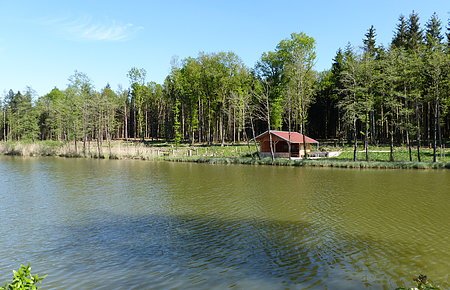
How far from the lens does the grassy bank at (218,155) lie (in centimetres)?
3653

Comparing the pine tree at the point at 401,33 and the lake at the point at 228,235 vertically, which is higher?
the pine tree at the point at 401,33

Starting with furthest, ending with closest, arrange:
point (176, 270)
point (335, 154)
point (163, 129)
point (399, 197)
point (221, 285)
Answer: point (163, 129) < point (335, 154) < point (399, 197) < point (176, 270) < point (221, 285)

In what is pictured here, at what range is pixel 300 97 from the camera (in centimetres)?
4719

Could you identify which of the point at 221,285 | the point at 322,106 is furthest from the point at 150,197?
the point at 322,106

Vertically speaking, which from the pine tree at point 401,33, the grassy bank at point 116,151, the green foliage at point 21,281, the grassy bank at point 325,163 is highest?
the pine tree at point 401,33

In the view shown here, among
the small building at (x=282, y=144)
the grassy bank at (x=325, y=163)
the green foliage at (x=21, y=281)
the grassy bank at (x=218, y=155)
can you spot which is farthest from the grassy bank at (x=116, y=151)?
the green foliage at (x=21, y=281)

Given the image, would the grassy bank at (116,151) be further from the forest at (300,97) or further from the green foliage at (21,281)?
the green foliage at (21,281)

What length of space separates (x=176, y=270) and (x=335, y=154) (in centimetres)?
4089

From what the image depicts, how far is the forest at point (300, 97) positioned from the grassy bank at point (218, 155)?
104 inches

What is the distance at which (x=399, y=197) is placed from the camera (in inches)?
802

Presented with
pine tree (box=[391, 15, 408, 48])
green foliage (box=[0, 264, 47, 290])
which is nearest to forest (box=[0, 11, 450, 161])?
pine tree (box=[391, 15, 408, 48])

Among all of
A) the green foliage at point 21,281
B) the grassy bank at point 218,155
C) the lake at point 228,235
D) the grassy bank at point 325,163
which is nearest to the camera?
the green foliage at point 21,281

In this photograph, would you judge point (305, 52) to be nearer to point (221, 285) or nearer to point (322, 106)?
point (322, 106)

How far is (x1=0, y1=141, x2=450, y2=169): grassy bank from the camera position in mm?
36531
